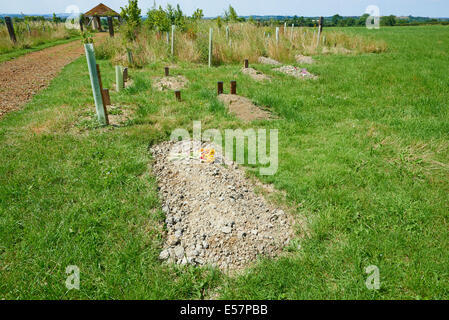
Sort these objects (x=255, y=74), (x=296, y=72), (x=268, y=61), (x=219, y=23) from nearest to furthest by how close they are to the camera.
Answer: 1. (x=255, y=74)
2. (x=296, y=72)
3. (x=268, y=61)
4. (x=219, y=23)

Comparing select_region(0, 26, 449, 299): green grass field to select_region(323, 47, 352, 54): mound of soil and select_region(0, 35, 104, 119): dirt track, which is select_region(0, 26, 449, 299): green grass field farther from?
select_region(323, 47, 352, 54): mound of soil

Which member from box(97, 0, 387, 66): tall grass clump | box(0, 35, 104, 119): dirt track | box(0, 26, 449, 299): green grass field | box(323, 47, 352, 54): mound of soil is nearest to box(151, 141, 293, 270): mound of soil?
box(0, 26, 449, 299): green grass field

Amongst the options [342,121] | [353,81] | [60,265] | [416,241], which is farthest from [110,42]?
[416,241]

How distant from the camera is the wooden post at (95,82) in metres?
4.37

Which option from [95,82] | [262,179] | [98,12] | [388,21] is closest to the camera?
[262,179]

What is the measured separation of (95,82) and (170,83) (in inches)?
140

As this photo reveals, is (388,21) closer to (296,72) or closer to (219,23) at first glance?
(219,23)

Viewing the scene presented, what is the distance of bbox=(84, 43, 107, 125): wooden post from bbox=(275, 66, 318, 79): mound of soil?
6.28 meters

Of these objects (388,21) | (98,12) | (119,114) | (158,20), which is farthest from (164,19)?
(388,21)

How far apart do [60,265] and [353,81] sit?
8.28 metres

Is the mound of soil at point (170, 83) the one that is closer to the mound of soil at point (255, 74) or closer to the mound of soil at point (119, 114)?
the mound of soil at point (119, 114)

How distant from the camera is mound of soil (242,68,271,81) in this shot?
8409 millimetres

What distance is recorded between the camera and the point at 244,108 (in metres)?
5.76
